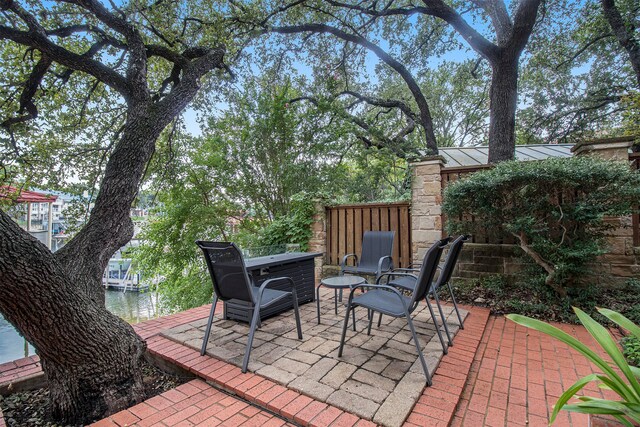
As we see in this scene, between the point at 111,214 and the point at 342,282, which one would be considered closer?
the point at 111,214

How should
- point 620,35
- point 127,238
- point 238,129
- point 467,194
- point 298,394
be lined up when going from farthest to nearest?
point 238,129
point 620,35
point 467,194
point 127,238
point 298,394

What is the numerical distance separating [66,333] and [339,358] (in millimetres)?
1740

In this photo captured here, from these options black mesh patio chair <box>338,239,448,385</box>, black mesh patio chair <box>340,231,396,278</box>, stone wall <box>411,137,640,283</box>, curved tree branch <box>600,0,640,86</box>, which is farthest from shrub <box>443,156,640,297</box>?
curved tree branch <box>600,0,640,86</box>

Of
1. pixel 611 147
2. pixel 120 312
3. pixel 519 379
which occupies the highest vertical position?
pixel 611 147

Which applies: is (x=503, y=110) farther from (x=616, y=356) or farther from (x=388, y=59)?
(x=616, y=356)

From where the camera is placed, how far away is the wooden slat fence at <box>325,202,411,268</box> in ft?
14.6

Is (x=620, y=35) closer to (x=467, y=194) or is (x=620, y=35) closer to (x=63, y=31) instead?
(x=467, y=194)

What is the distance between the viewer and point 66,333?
165 centimetres

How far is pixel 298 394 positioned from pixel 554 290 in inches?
124

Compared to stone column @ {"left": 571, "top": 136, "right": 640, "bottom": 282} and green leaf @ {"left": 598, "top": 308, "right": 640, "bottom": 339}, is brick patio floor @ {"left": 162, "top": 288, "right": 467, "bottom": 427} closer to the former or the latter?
green leaf @ {"left": 598, "top": 308, "right": 640, "bottom": 339}

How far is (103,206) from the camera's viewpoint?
86.0 inches

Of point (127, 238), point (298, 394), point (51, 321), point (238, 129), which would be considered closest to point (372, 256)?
point (298, 394)

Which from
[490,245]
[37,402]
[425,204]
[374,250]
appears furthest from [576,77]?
[37,402]

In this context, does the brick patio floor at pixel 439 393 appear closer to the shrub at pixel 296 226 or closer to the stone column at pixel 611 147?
the stone column at pixel 611 147
